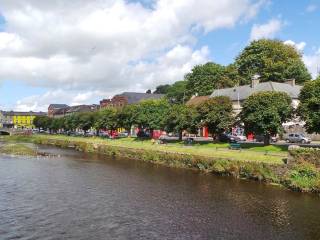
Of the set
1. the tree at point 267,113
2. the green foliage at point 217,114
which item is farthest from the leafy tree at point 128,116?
the tree at point 267,113

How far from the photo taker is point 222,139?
75938mm

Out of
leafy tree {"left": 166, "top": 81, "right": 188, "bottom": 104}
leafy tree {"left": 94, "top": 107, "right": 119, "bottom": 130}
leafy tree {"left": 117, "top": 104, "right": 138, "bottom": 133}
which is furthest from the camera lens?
leafy tree {"left": 166, "top": 81, "right": 188, "bottom": 104}

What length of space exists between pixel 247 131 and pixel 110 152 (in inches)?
1155

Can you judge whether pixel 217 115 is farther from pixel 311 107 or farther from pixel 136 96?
pixel 136 96

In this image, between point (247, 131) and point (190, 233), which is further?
point (247, 131)

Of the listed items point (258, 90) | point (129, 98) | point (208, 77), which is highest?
point (208, 77)

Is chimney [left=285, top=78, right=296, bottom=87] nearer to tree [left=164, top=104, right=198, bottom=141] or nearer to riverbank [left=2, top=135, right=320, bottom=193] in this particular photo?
tree [left=164, top=104, right=198, bottom=141]

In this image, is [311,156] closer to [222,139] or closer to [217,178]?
[217,178]

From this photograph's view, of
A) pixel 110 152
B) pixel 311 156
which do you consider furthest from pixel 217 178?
pixel 110 152

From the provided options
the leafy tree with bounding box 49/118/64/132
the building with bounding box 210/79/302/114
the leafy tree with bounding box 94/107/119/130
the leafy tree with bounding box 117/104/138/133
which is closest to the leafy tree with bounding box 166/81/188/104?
the leafy tree with bounding box 94/107/119/130

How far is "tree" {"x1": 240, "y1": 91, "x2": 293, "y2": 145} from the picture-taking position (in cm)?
6175

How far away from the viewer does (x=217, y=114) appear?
Answer: 72438 millimetres

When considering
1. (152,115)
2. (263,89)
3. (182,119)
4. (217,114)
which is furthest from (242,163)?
(263,89)

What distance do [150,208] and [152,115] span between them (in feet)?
210
